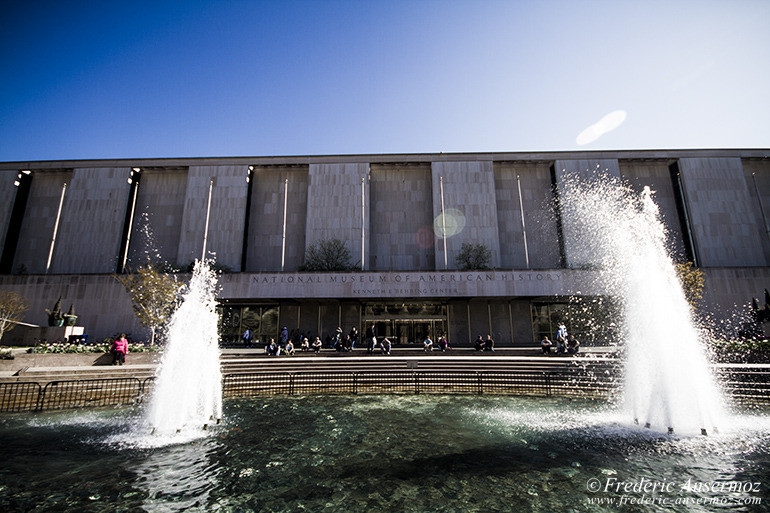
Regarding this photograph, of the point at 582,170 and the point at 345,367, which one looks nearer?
the point at 345,367

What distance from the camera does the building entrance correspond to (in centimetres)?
2711

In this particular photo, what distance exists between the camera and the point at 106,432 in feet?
23.9

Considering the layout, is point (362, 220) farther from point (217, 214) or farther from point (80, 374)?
point (80, 374)

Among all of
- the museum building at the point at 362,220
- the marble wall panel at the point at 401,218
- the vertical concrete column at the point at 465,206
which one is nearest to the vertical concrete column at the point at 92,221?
the museum building at the point at 362,220

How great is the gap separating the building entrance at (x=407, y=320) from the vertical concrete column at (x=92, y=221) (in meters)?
22.9

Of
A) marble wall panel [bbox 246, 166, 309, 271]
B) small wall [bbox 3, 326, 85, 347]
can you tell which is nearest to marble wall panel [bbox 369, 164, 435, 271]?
marble wall panel [bbox 246, 166, 309, 271]

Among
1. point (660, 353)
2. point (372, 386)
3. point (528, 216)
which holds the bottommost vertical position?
point (372, 386)

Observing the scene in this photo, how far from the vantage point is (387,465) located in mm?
5375

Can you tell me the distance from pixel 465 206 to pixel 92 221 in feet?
108

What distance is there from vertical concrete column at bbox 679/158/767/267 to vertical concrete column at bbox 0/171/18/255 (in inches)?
2327

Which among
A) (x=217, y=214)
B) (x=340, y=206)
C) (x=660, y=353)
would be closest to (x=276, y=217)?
(x=217, y=214)

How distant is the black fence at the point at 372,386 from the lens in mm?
9547

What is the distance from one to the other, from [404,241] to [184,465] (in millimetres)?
26101

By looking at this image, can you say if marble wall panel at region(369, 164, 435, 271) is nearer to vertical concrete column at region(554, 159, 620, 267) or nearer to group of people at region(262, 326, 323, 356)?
group of people at region(262, 326, 323, 356)
